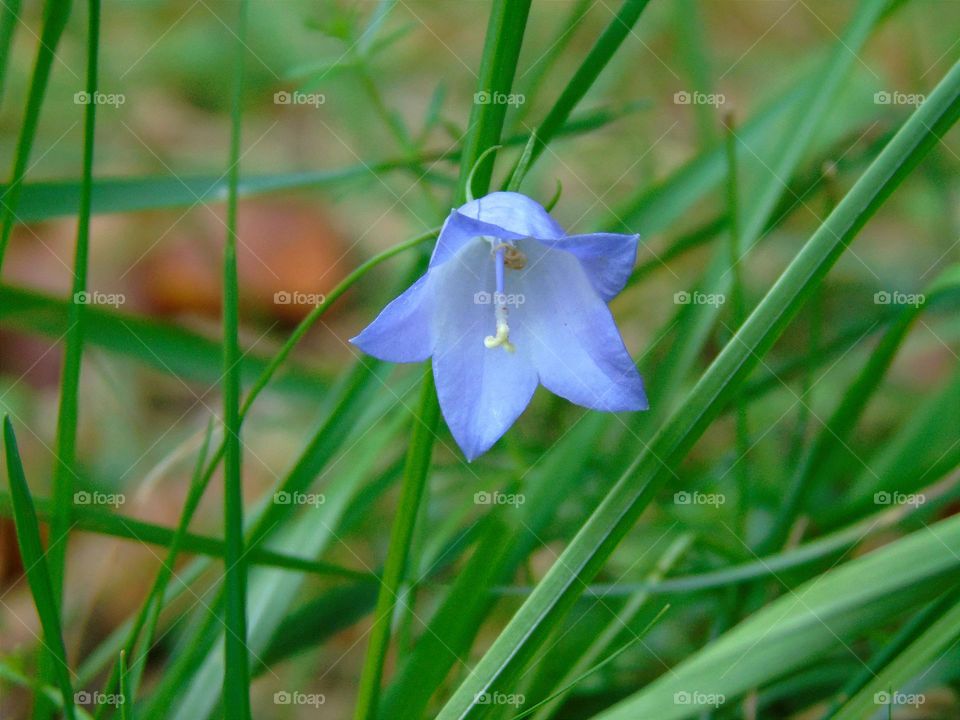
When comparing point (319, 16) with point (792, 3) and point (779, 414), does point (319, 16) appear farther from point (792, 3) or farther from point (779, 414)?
point (779, 414)

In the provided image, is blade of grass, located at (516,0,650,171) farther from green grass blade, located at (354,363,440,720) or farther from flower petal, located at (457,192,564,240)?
green grass blade, located at (354,363,440,720)

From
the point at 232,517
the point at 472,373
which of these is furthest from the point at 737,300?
the point at 232,517

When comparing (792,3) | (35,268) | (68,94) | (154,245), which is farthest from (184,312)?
(792,3)

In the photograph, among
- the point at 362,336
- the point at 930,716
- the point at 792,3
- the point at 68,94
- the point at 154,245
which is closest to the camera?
the point at 362,336

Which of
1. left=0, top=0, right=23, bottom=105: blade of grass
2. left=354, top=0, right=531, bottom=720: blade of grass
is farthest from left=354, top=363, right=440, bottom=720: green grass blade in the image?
left=0, top=0, right=23, bottom=105: blade of grass

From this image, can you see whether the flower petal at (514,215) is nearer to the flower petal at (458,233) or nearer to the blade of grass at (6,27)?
the flower petal at (458,233)

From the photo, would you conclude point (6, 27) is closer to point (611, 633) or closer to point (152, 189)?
point (152, 189)

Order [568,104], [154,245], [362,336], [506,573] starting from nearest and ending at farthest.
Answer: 1. [362,336]
2. [568,104]
3. [506,573]
4. [154,245]
